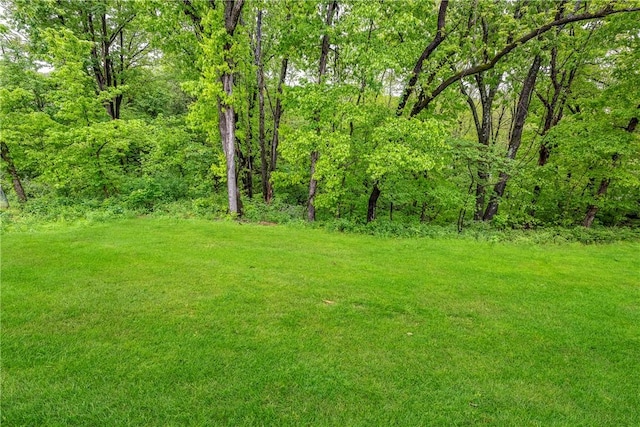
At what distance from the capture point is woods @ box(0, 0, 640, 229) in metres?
9.55

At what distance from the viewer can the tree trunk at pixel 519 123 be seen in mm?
11641

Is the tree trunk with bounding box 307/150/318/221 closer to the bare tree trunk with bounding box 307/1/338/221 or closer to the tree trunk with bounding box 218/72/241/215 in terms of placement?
the bare tree trunk with bounding box 307/1/338/221

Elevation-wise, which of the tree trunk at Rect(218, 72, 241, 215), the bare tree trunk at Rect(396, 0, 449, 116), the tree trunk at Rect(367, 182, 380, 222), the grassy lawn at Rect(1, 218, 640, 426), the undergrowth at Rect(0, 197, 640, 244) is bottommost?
the grassy lawn at Rect(1, 218, 640, 426)

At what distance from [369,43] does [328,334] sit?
337 inches

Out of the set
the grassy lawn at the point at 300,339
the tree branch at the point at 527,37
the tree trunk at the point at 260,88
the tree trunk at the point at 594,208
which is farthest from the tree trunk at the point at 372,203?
the tree trunk at the point at 594,208

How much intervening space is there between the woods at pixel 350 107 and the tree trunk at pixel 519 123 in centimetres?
7

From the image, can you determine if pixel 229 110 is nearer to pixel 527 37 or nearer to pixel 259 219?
pixel 259 219

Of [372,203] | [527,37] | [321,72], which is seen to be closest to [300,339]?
[372,203]

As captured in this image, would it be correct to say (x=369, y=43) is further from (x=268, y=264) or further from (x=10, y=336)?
(x=10, y=336)

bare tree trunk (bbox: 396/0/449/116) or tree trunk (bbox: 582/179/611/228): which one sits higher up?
bare tree trunk (bbox: 396/0/449/116)

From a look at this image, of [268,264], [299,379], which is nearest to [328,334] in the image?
[299,379]

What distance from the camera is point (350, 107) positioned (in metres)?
9.88

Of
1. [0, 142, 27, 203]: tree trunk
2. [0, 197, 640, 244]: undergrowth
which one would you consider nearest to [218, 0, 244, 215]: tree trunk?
[0, 197, 640, 244]: undergrowth

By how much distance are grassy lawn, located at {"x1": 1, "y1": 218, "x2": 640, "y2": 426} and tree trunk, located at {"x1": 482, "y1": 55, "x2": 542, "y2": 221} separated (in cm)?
584
